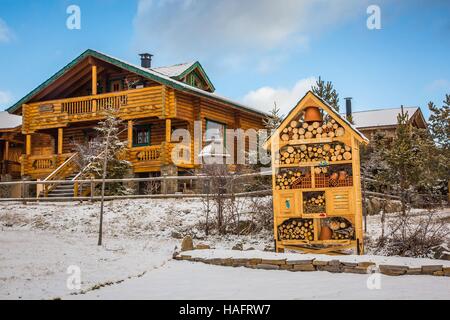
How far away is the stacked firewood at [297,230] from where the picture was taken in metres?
11.2

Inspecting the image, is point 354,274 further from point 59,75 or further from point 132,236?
point 59,75

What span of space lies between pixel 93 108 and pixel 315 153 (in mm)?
15122

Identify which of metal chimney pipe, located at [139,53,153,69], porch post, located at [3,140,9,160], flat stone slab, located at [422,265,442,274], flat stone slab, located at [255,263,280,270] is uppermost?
metal chimney pipe, located at [139,53,153,69]

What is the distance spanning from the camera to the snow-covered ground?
23.6ft

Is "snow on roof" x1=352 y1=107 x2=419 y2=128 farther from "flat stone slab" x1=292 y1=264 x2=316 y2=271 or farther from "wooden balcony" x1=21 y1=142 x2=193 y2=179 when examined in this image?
"flat stone slab" x1=292 y1=264 x2=316 y2=271

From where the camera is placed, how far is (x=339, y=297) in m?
6.85

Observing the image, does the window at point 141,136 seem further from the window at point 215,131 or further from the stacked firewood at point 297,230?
the stacked firewood at point 297,230

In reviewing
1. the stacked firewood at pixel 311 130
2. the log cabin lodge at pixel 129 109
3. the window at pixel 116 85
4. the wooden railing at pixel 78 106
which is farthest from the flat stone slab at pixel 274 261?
the window at pixel 116 85

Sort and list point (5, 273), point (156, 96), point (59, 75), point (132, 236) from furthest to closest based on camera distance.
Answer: point (59, 75) → point (156, 96) → point (132, 236) → point (5, 273)

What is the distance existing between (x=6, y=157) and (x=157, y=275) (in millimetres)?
24695

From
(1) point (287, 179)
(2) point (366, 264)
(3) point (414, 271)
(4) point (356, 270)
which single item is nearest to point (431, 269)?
(3) point (414, 271)

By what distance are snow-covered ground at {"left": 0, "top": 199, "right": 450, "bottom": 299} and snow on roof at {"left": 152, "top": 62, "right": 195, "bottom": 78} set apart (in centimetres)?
1035

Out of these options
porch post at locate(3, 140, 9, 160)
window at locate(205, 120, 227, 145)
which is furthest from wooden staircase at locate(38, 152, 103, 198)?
porch post at locate(3, 140, 9, 160)
